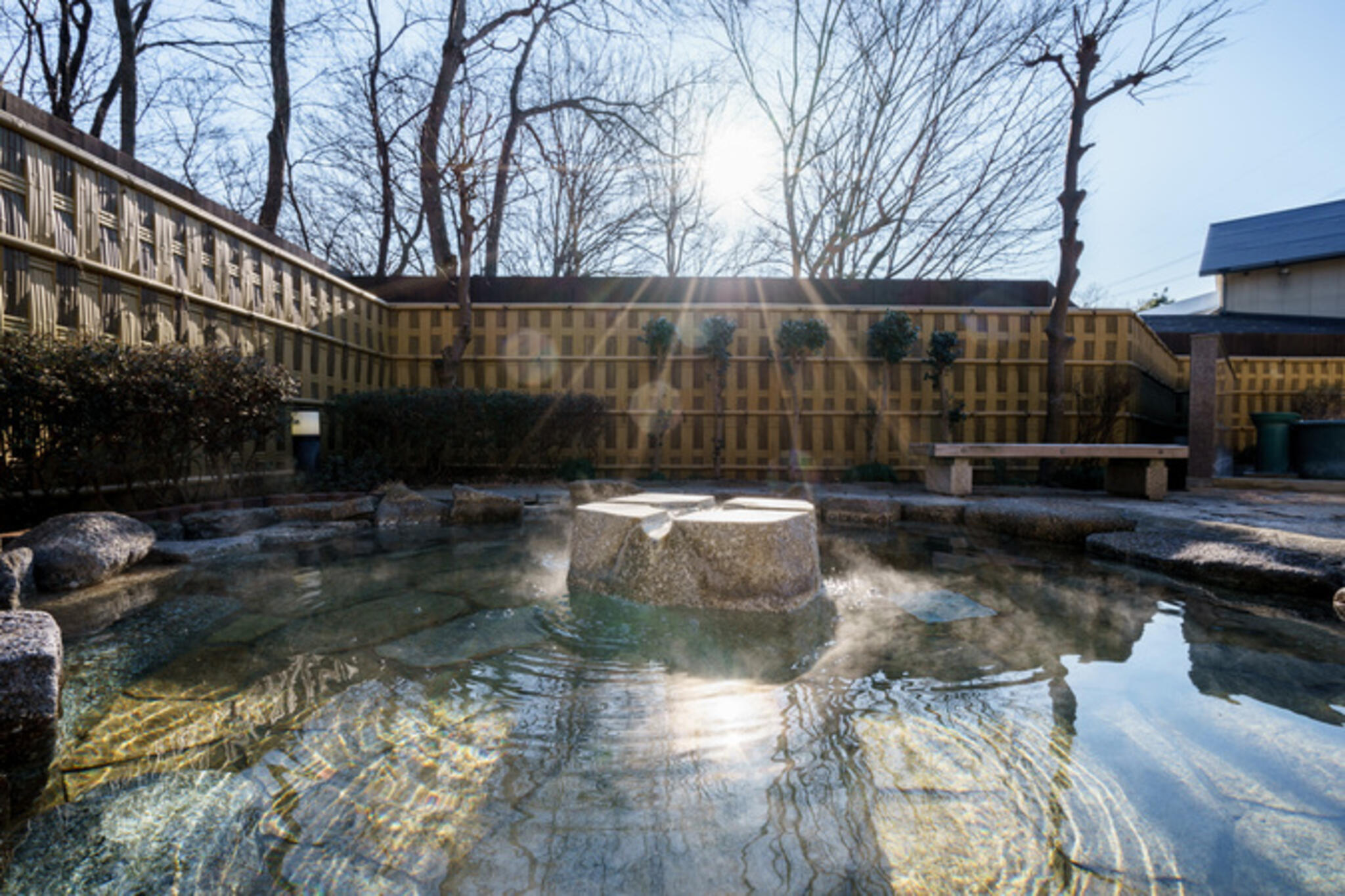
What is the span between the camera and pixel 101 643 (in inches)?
91.6

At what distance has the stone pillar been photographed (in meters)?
6.86

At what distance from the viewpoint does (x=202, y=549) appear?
379 centimetres

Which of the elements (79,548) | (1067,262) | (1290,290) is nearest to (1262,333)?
(1067,262)

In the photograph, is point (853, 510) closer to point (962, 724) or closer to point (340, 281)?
point (962, 724)

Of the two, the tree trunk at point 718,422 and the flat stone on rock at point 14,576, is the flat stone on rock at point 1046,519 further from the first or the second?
the flat stone on rock at point 14,576

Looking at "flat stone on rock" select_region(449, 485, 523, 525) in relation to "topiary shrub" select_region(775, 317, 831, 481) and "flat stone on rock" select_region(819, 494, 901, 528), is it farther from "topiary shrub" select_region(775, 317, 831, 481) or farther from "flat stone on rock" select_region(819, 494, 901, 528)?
"topiary shrub" select_region(775, 317, 831, 481)

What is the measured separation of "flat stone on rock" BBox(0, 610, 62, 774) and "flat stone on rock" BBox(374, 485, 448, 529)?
3.61 m

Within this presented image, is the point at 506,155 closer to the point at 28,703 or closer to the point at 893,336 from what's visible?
the point at 893,336

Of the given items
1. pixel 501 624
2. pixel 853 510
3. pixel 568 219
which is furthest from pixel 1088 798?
pixel 568 219

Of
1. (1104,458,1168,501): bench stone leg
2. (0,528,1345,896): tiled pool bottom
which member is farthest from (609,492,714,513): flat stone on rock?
(1104,458,1168,501): bench stone leg

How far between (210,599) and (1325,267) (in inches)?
1069

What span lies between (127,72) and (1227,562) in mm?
15029

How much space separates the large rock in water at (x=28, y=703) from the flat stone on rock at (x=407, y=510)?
11.8 feet

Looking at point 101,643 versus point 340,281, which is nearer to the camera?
point 101,643
